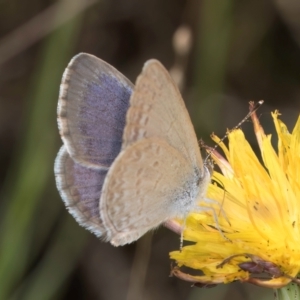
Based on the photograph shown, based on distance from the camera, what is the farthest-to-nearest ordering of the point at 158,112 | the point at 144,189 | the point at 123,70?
the point at 123,70 → the point at 144,189 → the point at 158,112

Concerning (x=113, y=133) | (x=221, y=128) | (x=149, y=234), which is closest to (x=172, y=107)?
(x=113, y=133)

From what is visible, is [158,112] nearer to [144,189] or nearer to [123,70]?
[144,189]

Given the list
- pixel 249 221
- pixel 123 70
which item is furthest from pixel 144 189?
pixel 123 70

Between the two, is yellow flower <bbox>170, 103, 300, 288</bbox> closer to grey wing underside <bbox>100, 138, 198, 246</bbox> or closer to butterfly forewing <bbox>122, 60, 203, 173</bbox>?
grey wing underside <bbox>100, 138, 198, 246</bbox>

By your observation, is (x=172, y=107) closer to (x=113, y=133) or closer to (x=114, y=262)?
(x=113, y=133)

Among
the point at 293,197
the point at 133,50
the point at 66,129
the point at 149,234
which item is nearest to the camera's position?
the point at 66,129

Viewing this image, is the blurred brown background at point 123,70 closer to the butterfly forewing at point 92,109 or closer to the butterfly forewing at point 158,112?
the butterfly forewing at point 92,109
